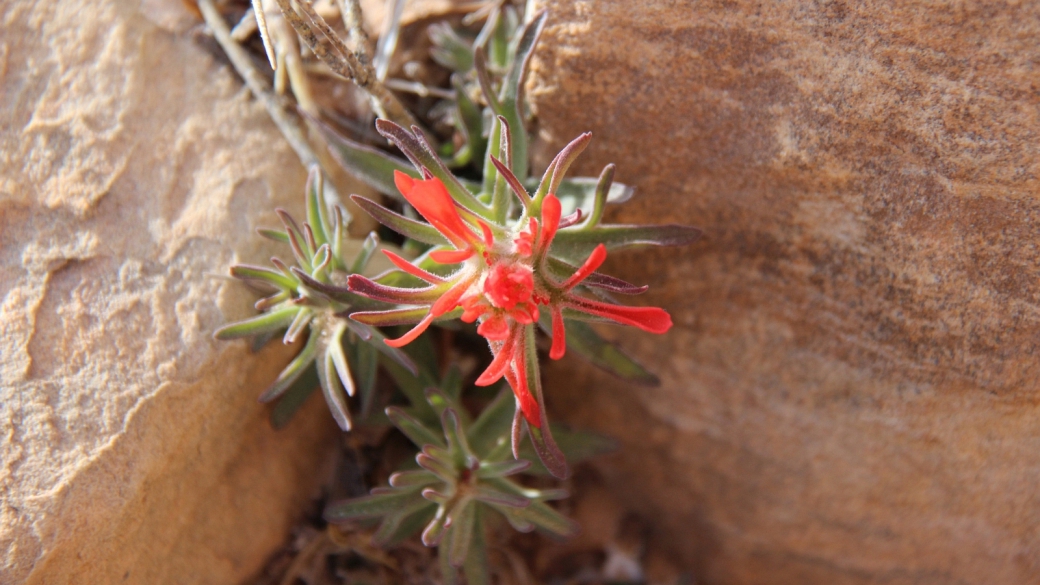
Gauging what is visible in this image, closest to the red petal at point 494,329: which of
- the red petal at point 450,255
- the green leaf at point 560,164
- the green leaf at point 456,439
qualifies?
the red petal at point 450,255

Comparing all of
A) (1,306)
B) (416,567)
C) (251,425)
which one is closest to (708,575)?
(416,567)

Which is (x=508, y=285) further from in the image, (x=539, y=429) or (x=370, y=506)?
(x=370, y=506)

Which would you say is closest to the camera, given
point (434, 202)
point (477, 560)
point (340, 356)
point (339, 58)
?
point (434, 202)

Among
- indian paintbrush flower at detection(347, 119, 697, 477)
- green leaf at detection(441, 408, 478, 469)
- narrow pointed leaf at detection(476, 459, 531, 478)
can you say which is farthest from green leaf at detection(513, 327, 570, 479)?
green leaf at detection(441, 408, 478, 469)

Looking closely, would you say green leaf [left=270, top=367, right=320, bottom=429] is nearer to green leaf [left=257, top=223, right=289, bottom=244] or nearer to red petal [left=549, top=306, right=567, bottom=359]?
green leaf [left=257, top=223, right=289, bottom=244]

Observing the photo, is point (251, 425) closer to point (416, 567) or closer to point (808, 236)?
point (416, 567)

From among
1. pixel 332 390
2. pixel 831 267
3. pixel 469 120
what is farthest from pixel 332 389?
pixel 831 267
